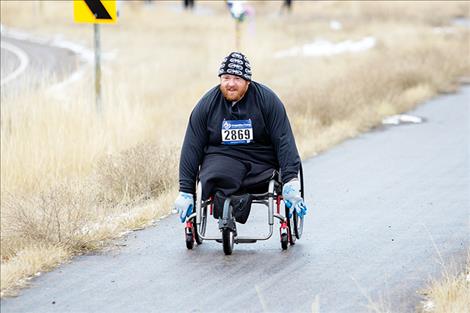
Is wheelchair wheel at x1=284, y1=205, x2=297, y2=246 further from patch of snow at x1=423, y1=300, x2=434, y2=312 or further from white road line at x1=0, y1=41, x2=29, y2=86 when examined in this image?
white road line at x1=0, y1=41, x2=29, y2=86

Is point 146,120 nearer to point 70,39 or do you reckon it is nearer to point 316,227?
point 316,227

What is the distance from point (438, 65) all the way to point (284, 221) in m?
18.8

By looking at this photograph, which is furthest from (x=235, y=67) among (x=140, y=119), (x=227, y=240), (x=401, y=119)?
(x=401, y=119)

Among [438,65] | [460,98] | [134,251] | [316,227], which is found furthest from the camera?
[438,65]

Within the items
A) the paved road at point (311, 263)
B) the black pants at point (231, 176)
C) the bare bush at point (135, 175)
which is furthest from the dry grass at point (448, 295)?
the bare bush at point (135, 175)

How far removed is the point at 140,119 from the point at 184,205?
7977mm

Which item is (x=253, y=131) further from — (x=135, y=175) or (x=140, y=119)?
(x=140, y=119)

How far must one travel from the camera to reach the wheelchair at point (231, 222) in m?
9.09

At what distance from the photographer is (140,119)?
17.0 meters

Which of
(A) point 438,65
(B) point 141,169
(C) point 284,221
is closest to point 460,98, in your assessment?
(A) point 438,65

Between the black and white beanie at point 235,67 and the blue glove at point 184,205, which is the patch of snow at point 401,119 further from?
the blue glove at point 184,205

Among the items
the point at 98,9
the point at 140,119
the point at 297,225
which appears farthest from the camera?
the point at 140,119

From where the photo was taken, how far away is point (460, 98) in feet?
78.4

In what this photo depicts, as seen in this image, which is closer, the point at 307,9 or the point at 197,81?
the point at 197,81
